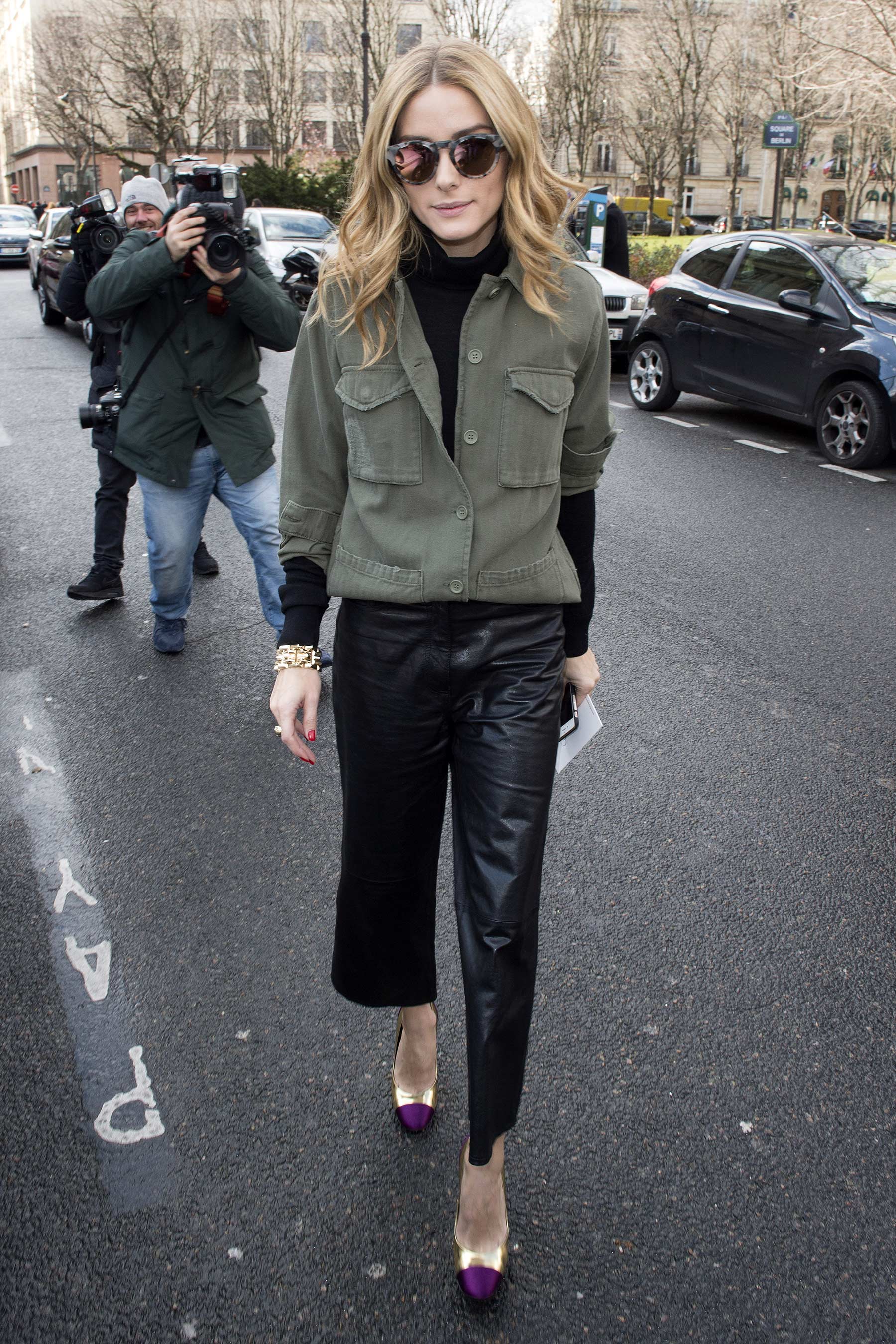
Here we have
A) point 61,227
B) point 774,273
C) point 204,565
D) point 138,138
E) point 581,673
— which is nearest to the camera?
point 581,673

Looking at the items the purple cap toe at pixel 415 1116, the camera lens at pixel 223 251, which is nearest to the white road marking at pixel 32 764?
the camera lens at pixel 223 251

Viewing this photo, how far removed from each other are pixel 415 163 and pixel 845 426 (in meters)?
8.00

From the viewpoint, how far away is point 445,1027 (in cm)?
288

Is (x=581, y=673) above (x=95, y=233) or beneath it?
beneath

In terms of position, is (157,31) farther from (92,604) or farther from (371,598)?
(371,598)

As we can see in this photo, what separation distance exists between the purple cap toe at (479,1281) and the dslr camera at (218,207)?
11.2ft

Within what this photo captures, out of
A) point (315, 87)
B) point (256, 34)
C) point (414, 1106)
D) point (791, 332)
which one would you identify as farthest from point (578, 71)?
point (414, 1106)

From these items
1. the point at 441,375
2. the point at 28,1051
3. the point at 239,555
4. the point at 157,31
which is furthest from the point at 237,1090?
the point at 157,31

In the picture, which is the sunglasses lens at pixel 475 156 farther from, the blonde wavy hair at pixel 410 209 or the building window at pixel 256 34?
the building window at pixel 256 34

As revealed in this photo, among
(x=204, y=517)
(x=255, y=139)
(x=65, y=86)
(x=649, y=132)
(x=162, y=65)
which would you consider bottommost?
(x=204, y=517)

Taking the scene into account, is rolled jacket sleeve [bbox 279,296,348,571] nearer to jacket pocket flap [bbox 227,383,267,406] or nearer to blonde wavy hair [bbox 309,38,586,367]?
blonde wavy hair [bbox 309,38,586,367]

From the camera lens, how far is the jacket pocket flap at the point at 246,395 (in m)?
Result: 4.60

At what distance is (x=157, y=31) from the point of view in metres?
50.0

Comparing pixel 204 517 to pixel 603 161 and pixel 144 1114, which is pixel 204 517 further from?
pixel 603 161
